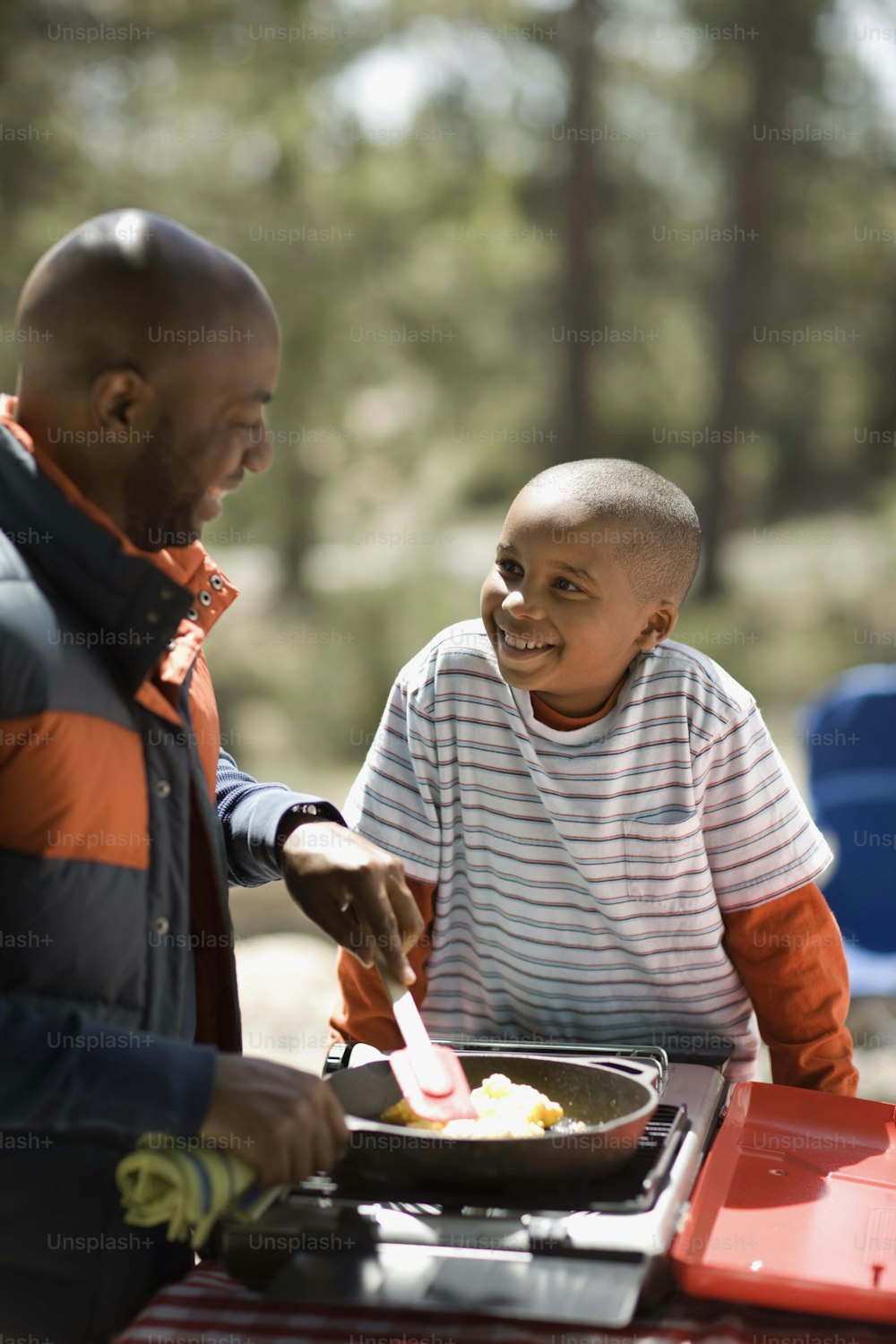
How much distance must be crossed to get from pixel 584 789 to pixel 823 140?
7.52 metres

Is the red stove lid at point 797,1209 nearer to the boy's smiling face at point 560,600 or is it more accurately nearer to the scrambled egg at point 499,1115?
the scrambled egg at point 499,1115

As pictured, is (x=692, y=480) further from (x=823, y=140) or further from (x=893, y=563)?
(x=823, y=140)

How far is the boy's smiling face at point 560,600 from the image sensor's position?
169 centimetres

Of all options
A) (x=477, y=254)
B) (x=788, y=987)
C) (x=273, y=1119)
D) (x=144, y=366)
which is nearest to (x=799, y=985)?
(x=788, y=987)

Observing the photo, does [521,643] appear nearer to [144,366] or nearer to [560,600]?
[560,600]

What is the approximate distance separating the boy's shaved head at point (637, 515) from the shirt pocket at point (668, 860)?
0.29 m

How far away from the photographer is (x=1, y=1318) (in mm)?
1230

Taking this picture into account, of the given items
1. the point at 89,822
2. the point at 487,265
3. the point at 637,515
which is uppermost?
the point at 487,265

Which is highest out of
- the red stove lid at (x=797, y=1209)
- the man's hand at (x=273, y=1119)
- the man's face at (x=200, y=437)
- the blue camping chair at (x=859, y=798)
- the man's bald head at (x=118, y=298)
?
the man's bald head at (x=118, y=298)

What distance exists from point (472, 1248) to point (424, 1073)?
0.67ft

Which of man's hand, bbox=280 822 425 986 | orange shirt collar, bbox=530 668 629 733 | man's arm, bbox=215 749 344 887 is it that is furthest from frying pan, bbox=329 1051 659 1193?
orange shirt collar, bbox=530 668 629 733

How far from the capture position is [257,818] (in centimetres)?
151

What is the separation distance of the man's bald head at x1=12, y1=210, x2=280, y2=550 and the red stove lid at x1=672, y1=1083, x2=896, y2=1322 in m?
0.82

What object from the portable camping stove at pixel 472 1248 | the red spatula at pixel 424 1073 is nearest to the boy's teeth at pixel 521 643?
the red spatula at pixel 424 1073
